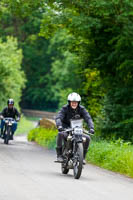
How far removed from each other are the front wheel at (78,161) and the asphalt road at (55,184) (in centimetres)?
16

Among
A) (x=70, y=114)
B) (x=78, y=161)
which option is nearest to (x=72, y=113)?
(x=70, y=114)

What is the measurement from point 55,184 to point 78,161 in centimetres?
157

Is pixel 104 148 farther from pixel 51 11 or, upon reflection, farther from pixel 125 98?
pixel 51 11

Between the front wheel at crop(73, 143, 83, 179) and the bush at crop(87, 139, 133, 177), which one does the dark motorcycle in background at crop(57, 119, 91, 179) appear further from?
the bush at crop(87, 139, 133, 177)

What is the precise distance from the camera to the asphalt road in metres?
9.64

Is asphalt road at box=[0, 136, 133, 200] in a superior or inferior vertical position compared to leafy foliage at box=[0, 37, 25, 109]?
inferior

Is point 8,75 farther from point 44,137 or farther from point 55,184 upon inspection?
point 55,184

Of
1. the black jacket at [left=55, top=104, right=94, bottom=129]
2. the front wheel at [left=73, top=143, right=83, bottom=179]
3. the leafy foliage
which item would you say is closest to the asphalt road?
the front wheel at [left=73, top=143, right=83, bottom=179]

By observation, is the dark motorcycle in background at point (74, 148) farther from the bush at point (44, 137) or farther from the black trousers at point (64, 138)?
the bush at point (44, 137)

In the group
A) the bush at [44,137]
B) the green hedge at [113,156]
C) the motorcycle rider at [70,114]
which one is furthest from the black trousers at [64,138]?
the bush at [44,137]

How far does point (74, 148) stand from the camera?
1321 cm

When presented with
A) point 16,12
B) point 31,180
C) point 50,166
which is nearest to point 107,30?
point 16,12

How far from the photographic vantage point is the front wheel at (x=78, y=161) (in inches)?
496

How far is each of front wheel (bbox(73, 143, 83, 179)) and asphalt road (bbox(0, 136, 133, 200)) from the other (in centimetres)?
16
